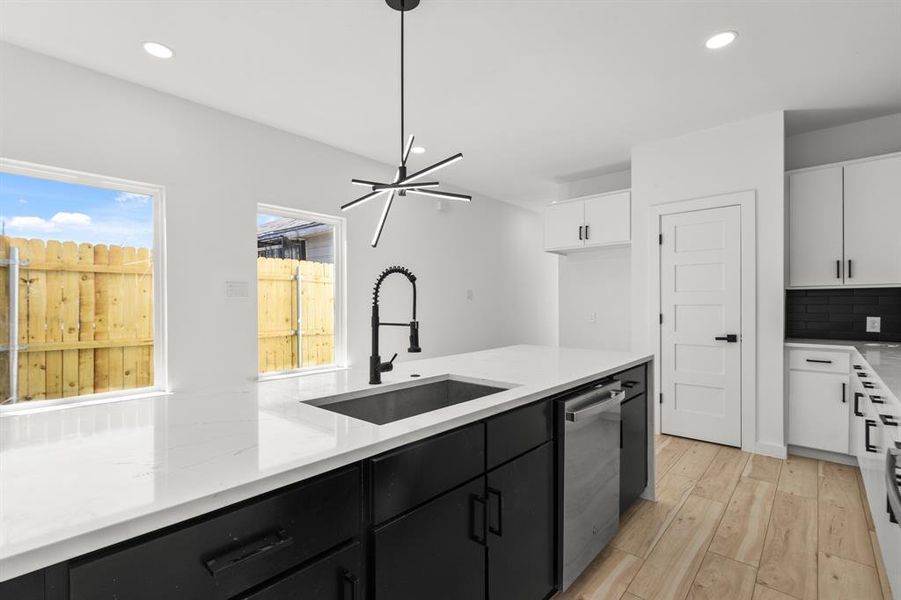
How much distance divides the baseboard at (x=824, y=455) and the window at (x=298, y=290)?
390cm

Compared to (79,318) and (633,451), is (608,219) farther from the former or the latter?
(79,318)

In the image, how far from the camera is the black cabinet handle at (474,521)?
1.33m

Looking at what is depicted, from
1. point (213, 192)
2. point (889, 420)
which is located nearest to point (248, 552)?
point (889, 420)

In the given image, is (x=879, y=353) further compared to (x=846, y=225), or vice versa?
(x=846, y=225)

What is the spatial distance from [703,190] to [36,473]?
432 cm

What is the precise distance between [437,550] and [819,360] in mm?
3486

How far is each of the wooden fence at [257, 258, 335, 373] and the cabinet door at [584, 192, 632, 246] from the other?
271cm

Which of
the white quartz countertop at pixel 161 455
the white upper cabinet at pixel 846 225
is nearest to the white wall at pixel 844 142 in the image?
the white upper cabinet at pixel 846 225

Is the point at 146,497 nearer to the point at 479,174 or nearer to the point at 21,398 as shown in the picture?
the point at 21,398

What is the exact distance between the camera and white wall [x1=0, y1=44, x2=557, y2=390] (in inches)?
103

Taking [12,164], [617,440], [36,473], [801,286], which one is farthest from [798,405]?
[12,164]

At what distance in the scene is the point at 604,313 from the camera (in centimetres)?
508

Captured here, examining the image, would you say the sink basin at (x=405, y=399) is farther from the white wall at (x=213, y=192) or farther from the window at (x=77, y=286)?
the window at (x=77, y=286)

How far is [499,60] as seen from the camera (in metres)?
2.69
